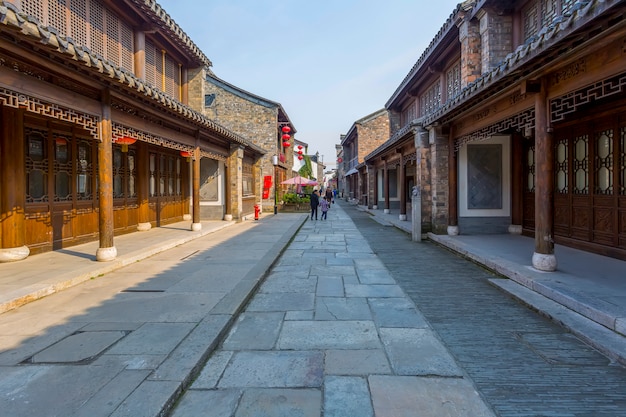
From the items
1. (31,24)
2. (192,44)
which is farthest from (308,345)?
(192,44)

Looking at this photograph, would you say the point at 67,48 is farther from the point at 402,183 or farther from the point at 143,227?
the point at 402,183

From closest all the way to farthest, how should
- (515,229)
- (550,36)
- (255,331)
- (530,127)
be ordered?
(255,331)
(550,36)
(530,127)
(515,229)

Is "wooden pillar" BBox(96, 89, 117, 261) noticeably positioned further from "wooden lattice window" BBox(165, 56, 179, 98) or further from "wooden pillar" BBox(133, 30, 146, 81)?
"wooden lattice window" BBox(165, 56, 179, 98)

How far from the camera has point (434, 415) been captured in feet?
8.18

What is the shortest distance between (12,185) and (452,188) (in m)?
9.36

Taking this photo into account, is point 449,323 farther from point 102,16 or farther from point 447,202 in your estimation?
point 102,16

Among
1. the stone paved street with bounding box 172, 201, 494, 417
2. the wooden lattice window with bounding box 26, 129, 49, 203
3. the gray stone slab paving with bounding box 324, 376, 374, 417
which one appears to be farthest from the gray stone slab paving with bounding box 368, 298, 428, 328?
the wooden lattice window with bounding box 26, 129, 49, 203

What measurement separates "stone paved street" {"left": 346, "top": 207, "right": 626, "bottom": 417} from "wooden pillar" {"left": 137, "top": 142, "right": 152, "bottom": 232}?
8356mm

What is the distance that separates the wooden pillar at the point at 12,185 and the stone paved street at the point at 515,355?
6718 millimetres

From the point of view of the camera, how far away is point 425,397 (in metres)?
2.72

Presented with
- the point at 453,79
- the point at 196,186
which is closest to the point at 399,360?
the point at 196,186

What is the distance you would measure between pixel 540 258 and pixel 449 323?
2.44 meters

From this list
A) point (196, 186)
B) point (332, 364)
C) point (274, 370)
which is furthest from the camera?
point (196, 186)

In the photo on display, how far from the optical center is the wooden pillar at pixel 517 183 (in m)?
9.81
